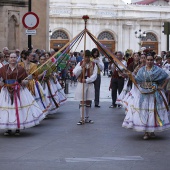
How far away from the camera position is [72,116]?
57.3 feet

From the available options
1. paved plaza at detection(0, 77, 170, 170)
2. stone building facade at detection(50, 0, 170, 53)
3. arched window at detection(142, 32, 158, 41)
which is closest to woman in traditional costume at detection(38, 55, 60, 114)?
paved plaza at detection(0, 77, 170, 170)

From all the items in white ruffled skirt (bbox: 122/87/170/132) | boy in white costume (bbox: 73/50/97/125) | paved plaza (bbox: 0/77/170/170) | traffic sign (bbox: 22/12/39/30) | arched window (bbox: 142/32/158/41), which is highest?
arched window (bbox: 142/32/158/41)

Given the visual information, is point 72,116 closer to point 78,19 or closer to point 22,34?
point 22,34

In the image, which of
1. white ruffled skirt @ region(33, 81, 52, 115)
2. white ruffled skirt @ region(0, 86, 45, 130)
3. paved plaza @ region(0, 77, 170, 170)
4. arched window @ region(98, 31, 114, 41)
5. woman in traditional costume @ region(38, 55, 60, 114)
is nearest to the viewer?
paved plaza @ region(0, 77, 170, 170)

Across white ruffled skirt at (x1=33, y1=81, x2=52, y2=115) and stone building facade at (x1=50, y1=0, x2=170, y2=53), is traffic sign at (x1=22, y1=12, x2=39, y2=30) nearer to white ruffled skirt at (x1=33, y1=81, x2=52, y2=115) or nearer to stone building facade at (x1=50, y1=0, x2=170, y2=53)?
white ruffled skirt at (x1=33, y1=81, x2=52, y2=115)

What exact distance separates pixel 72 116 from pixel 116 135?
13.4 feet

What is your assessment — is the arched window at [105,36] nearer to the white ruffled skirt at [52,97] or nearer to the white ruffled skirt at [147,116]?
the white ruffled skirt at [52,97]

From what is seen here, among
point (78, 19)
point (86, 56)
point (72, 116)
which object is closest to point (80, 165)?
point (86, 56)

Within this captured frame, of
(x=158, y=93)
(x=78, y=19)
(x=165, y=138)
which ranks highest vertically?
(x=78, y=19)

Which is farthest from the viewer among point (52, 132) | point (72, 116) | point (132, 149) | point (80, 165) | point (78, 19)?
point (78, 19)

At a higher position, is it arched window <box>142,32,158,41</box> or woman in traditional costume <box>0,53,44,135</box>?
arched window <box>142,32,158,41</box>

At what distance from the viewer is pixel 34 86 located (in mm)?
16312

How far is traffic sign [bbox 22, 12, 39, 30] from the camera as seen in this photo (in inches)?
855

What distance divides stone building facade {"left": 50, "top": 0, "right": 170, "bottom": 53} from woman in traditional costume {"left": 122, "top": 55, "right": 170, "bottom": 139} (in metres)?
54.9
